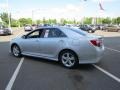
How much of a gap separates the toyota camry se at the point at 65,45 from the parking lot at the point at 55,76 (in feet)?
1.17

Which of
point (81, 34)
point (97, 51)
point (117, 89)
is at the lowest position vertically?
point (117, 89)

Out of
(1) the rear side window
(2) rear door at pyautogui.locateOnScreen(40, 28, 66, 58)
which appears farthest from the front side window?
(1) the rear side window

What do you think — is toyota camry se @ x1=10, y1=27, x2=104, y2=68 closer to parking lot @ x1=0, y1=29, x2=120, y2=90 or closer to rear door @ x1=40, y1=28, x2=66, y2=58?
rear door @ x1=40, y1=28, x2=66, y2=58

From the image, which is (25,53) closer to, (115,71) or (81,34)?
(81,34)

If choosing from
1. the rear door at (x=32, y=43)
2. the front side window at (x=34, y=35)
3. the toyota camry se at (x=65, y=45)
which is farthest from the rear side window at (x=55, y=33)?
the front side window at (x=34, y=35)

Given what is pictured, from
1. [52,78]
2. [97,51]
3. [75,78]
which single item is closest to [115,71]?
[97,51]

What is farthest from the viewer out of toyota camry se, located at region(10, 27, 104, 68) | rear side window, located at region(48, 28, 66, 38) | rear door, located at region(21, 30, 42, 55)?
rear door, located at region(21, 30, 42, 55)

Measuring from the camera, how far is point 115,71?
8.16 metres

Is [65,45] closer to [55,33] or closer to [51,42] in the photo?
[51,42]

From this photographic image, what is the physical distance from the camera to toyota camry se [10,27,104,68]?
8352 mm

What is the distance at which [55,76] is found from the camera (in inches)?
290

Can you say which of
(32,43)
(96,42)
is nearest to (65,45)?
(96,42)

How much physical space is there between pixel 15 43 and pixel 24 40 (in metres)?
0.75

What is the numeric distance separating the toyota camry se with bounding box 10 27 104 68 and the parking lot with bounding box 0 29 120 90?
36 cm
